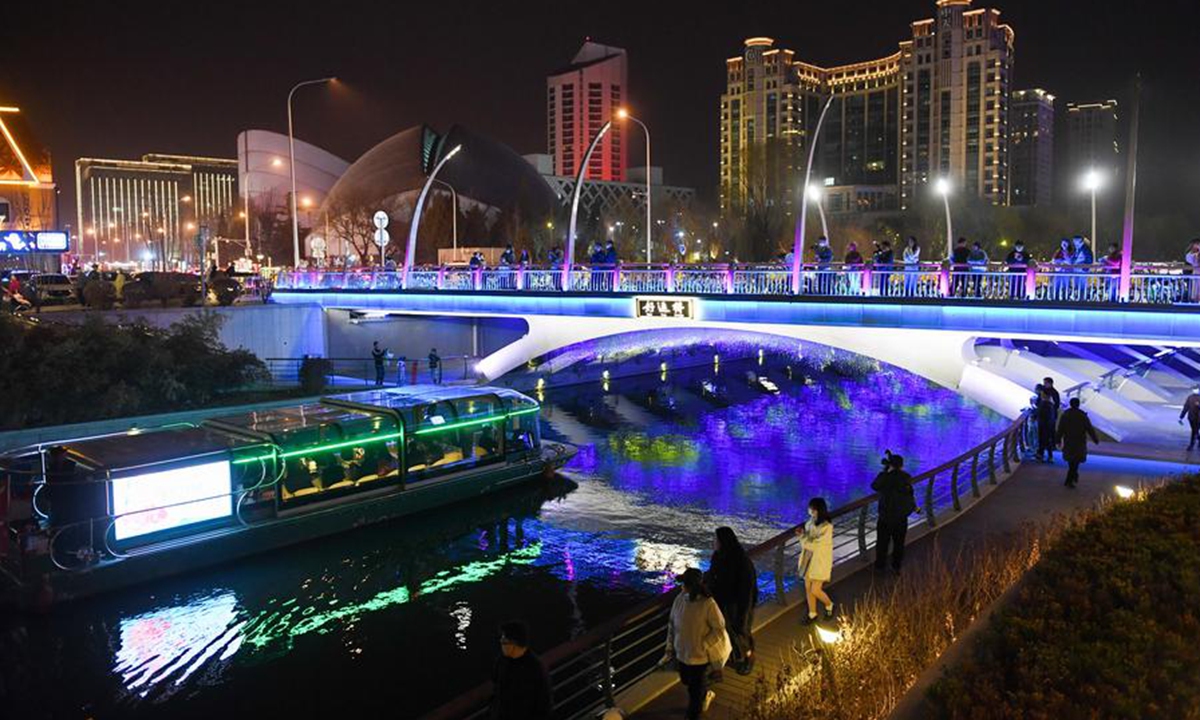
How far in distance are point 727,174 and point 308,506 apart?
138039 millimetres

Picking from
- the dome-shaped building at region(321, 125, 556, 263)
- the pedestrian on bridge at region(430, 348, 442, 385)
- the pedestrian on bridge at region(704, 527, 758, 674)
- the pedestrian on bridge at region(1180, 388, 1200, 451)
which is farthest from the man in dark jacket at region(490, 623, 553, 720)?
the dome-shaped building at region(321, 125, 556, 263)

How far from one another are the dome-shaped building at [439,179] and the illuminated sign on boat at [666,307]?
65.9 m

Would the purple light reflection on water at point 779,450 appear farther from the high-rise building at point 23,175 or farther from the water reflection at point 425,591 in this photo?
the high-rise building at point 23,175

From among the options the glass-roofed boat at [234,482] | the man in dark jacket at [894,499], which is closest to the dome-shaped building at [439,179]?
the glass-roofed boat at [234,482]

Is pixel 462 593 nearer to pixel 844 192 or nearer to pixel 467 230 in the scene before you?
pixel 467 230

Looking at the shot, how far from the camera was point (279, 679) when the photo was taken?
15062 millimetres

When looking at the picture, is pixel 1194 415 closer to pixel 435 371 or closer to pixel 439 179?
pixel 435 371

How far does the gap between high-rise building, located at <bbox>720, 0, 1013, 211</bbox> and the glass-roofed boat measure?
74.9 metres

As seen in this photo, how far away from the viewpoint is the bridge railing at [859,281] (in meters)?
22.7

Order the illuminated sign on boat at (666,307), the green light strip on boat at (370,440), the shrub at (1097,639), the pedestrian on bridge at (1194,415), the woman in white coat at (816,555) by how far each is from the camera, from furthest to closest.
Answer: the illuminated sign on boat at (666,307)
the pedestrian on bridge at (1194,415)
the green light strip on boat at (370,440)
the woman in white coat at (816,555)
the shrub at (1097,639)

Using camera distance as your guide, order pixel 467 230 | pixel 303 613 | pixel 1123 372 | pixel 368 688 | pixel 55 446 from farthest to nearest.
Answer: pixel 467 230
pixel 1123 372
pixel 55 446
pixel 303 613
pixel 368 688

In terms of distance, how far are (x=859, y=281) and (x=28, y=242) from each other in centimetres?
4727

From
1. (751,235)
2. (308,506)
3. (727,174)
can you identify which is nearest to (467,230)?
(751,235)

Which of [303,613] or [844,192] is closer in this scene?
[303,613]
